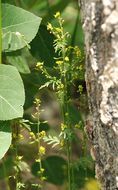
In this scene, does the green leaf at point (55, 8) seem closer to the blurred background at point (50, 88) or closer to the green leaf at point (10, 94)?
the blurred background at point (50, 88)

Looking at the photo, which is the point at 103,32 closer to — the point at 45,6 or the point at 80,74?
the point at 80,74

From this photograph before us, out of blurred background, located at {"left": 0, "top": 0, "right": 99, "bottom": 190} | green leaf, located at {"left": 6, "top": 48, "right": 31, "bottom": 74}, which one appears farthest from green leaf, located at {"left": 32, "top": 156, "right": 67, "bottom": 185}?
green leaf, located at {"left": 6, "top": 48, "right": 31, "bottom": 74}

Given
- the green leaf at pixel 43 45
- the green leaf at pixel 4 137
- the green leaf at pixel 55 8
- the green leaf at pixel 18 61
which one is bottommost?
the green leaf at pixel 4 137

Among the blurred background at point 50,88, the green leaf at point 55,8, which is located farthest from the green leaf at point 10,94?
the green leaf at point 55,8

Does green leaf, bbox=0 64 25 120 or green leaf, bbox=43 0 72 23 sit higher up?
green leaf, bbox=43 0 72 23

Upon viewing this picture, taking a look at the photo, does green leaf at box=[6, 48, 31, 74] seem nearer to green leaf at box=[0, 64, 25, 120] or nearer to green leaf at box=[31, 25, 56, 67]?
green leaf at box=[31, 25, 56, 67]

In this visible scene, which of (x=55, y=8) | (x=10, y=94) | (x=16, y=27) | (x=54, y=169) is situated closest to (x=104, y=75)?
(x=10, y=94)
